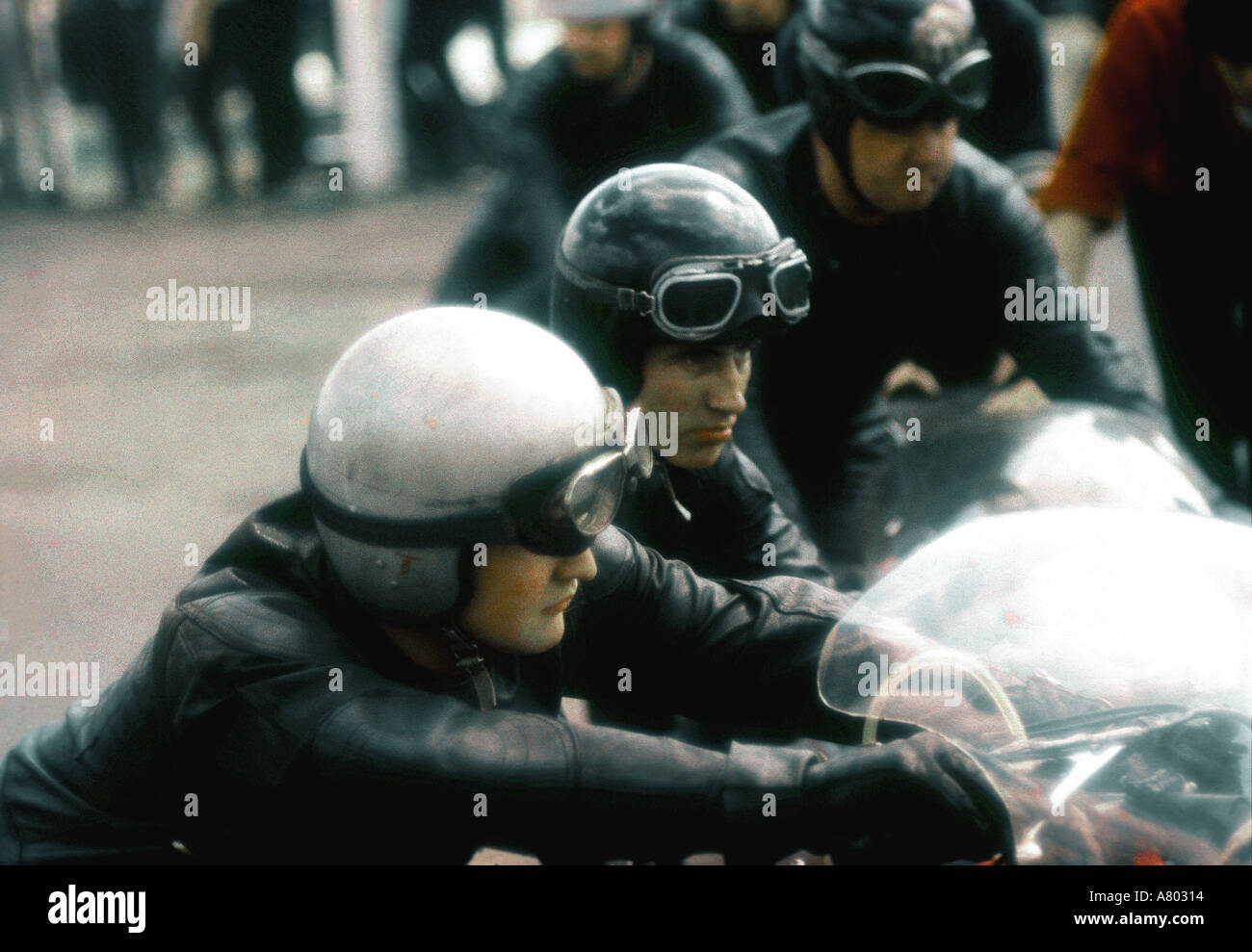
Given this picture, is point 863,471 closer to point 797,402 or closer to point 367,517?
point 797,402

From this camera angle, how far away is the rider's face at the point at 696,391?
9.55 feet

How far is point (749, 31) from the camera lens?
6.80 m

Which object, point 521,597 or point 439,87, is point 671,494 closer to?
point 521,597

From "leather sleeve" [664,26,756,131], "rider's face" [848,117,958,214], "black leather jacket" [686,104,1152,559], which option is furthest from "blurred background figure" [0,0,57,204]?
"rider's face" [848,117,958,214]

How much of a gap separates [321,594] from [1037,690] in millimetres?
803

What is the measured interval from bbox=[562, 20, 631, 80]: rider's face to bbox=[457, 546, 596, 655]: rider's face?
3.41 m

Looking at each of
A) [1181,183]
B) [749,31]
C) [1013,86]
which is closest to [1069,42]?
[749,31]

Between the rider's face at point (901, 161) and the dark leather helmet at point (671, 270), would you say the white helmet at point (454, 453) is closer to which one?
the dark leather helmet at point (671, 270)

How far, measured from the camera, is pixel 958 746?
177 centimetres

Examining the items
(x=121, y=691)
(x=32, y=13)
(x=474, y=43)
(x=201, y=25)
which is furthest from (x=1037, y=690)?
(x=474, y=43)

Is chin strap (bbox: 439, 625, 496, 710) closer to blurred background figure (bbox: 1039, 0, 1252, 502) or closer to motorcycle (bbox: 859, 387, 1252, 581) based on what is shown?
motorcycle (bbox: 859, 387, 1252, 581)

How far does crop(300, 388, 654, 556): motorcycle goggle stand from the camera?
2.02 meters

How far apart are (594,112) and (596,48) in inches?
7.1

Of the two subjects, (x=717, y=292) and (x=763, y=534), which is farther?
(x=763, y=534)
